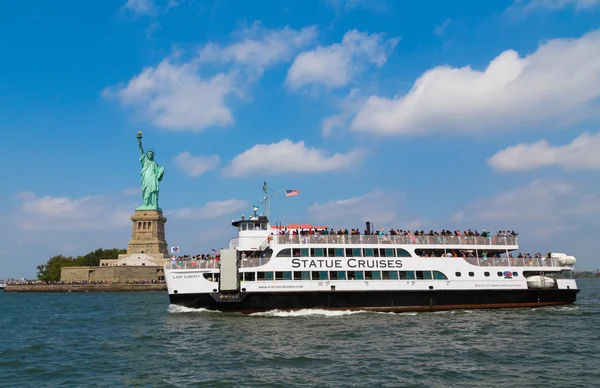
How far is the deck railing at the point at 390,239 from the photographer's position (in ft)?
113

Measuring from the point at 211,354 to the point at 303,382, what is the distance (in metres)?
5.93

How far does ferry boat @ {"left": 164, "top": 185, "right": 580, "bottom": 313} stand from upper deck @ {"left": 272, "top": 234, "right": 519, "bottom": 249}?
7cm

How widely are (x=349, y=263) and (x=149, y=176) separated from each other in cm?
8293

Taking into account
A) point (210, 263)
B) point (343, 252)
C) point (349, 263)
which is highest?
point (343, 252)

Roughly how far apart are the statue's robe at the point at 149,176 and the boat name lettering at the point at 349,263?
8019 centimetres

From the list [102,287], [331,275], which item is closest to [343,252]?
[331,275]

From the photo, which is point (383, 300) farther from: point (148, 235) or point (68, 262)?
point (68, 262)

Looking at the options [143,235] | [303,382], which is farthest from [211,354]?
[143,235]

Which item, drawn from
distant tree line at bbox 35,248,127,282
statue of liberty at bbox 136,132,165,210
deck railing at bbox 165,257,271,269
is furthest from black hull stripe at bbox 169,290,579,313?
distant tree line at bbox 35,248,127,282

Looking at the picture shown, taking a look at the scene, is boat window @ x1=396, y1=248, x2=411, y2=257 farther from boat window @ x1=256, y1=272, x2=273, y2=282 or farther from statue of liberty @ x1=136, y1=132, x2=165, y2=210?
statue of liberty @ x1=136, y1=132, x2=165, y2=210

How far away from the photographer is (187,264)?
3391cm

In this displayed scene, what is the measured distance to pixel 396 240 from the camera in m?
35.5

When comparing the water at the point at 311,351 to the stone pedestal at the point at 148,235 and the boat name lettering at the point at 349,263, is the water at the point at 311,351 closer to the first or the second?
the boat name lettering at the point at 349,263

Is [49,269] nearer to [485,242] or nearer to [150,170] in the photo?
[150,170]
